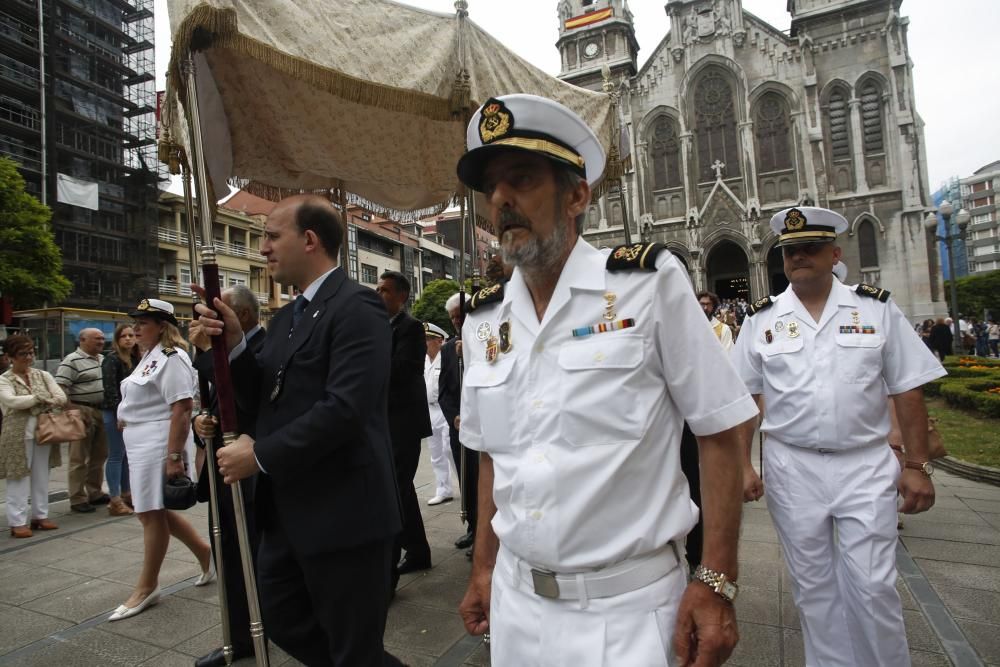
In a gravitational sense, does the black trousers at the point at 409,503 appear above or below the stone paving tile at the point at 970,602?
above

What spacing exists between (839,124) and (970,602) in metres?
36.7

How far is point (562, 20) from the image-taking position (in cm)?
4175

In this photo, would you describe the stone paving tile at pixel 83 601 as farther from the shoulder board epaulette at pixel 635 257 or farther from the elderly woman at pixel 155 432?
the shoulder board epaulette at pixel 635 257

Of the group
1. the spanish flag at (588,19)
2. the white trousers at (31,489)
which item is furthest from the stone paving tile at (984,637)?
the spanish flag at (588,19)

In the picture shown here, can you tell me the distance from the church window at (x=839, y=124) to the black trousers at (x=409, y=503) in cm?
3676

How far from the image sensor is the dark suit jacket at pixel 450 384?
5969 mm

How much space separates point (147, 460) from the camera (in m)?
4.31

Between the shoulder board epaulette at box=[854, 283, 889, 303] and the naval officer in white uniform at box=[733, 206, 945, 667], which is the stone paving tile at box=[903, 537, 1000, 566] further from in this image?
the shoulder board epaulette at box=[854, 283, 889, 303]

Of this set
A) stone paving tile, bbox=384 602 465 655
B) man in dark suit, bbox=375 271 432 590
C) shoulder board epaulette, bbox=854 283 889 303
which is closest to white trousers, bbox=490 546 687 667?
stone paving tile, bbox=384 602 465 655

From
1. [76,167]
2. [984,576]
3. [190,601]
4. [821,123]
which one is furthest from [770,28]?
[76,167]

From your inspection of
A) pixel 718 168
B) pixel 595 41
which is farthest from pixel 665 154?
pixel 595 41

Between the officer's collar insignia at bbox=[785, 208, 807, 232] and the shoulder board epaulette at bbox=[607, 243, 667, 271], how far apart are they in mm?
1989

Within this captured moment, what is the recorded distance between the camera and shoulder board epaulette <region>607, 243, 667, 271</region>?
1602 mm

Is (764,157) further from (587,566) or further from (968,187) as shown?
(968,187)
